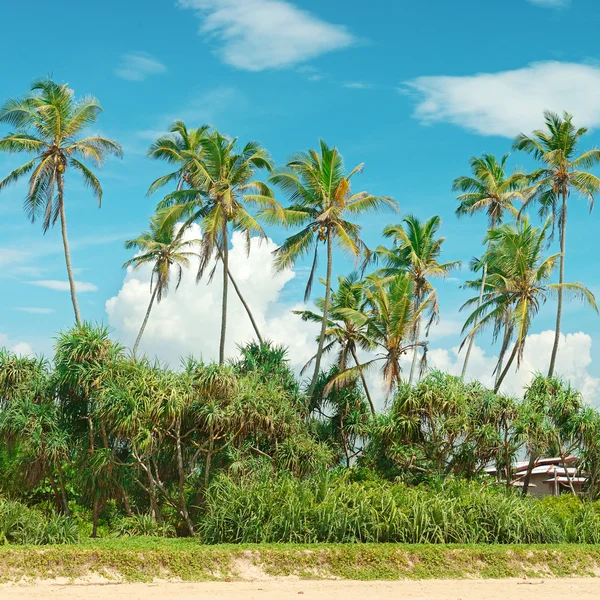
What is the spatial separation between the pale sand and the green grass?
0.33 metres

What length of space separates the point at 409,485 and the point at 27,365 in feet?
35.8

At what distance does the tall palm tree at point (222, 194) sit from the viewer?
86.3 feet

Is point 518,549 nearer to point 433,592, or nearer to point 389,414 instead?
point 433,592

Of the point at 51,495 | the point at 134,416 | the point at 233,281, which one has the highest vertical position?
the point at 233,281

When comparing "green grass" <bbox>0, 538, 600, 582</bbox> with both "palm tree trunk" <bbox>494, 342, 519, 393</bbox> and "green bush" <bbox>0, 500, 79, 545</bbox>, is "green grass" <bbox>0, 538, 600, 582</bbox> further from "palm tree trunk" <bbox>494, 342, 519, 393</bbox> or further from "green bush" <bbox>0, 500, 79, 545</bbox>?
"palm tree trunk" <bbox>494, 342, 519, 393</bbox>

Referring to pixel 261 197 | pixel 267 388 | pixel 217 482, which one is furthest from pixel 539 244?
pixel 217 482

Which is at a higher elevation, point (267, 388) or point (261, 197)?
point (261, 197)

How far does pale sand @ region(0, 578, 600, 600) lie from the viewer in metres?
12.1

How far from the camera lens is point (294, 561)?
14.0 meters

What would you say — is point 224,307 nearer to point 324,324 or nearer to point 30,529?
point 324,324

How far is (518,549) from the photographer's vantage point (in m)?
15.1

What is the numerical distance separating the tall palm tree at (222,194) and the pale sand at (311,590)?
45.5 feet

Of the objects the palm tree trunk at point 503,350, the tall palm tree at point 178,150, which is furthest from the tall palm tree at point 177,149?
the palm tree trunk at point 503,350

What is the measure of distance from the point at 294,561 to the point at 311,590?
46.4 inches
